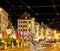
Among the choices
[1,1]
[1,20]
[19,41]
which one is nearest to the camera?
[19,41]

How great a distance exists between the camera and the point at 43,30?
12325 cm

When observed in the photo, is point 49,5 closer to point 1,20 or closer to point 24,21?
point 1,20

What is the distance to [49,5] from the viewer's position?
48.8 m

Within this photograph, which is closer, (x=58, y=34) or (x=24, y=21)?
(x=24, y=21)

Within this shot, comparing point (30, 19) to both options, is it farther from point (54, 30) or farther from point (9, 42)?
point (9, 42)

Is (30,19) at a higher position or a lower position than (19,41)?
higher

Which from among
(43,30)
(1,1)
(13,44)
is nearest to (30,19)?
(43,30)

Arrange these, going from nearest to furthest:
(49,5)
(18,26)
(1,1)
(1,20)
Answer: (49,5)
(1,1)
(1,20)
(18,26)

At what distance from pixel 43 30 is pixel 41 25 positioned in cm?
491

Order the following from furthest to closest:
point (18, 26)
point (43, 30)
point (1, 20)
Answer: point (43, 30), point (18, 26), point (1, 20)

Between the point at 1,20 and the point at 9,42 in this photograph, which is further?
the point at 1,20

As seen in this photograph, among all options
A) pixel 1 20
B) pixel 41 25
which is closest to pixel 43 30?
pixel 41 25

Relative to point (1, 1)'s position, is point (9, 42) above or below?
below

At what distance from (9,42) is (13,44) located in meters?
2.30
